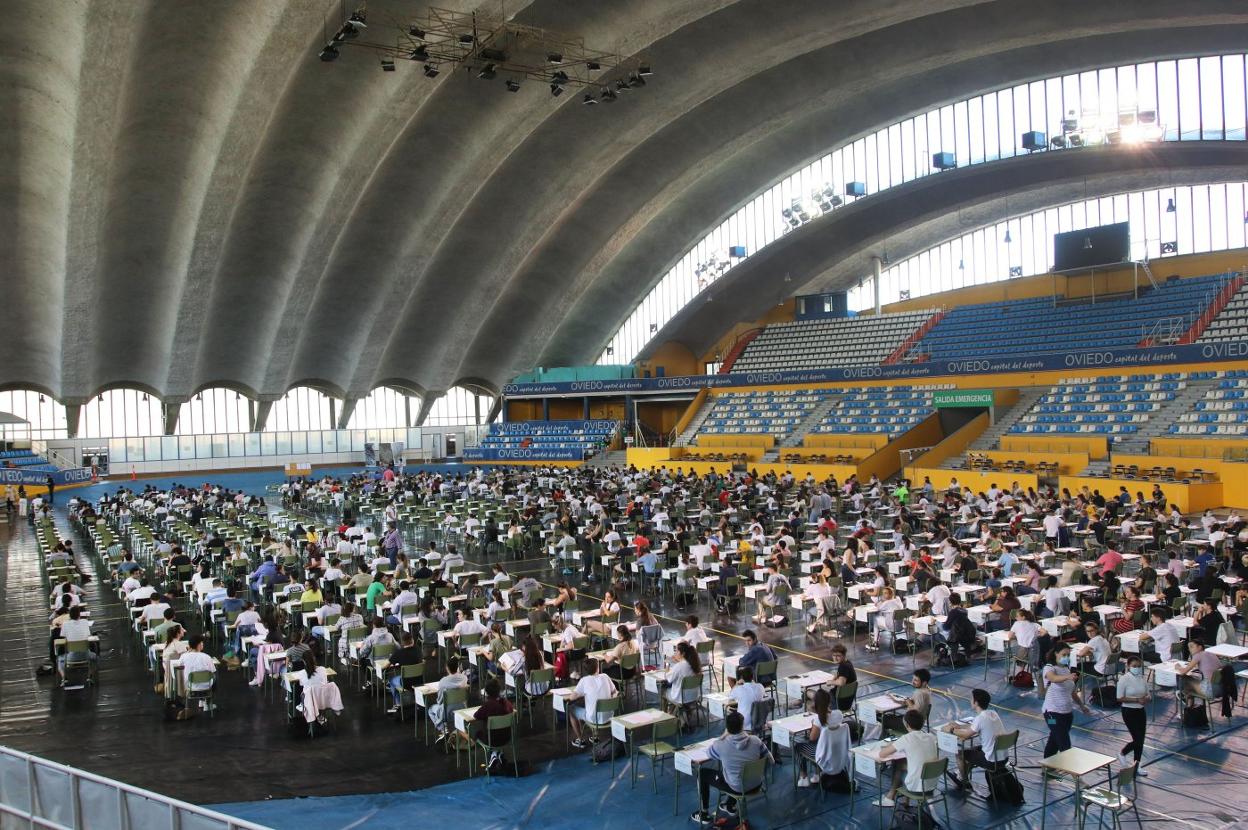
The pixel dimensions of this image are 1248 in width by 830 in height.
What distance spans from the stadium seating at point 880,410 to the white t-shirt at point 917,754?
104 ft

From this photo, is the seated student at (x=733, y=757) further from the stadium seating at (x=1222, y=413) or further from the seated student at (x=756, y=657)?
the stadium seating at (x=1222, y=413)

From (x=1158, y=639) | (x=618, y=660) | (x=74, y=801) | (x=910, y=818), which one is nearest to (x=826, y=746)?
(x=910, y=818)

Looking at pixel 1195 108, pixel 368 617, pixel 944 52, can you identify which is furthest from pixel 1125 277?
pixel 368 617

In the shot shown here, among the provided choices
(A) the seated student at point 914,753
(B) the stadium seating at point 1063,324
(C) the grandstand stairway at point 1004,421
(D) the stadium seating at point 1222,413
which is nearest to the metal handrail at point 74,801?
(A) the seated student at point 914,753

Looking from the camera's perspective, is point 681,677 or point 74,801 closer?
point 74,801

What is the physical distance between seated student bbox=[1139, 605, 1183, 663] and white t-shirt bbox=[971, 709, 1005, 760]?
3874mm

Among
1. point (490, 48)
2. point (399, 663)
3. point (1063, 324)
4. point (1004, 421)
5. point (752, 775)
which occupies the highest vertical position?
point (490, 48)

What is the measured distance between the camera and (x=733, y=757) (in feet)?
26.6

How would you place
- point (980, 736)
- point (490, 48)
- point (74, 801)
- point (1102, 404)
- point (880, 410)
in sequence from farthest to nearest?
point (880, 410)
point (1102, 404)
point (490, 48)
point (980, 736)
point (74, 801)

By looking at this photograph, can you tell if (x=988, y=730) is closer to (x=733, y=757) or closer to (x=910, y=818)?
(x=910, y=818)

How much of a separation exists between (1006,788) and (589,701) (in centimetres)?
422

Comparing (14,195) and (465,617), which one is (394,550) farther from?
(14,195)

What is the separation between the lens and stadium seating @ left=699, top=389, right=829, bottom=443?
44.6 m

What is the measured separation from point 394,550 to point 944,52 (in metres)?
30.1
